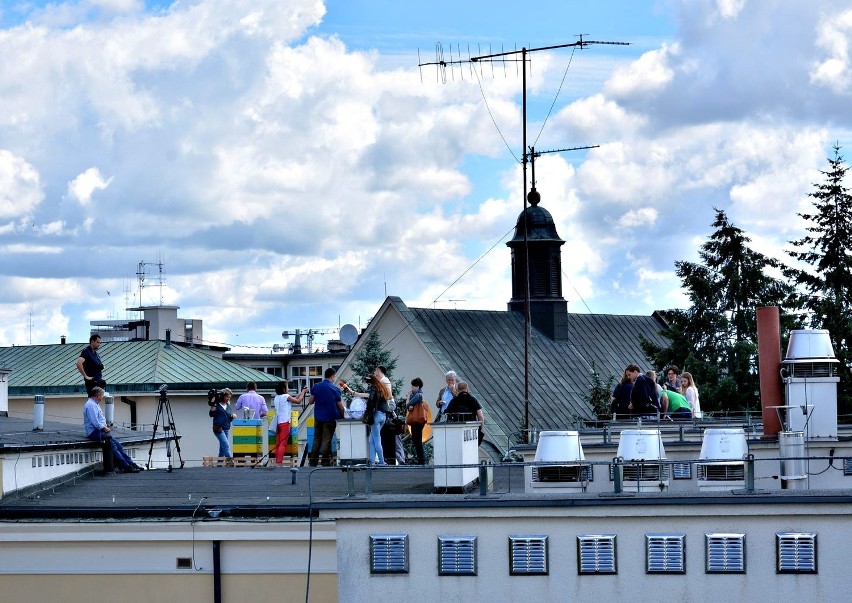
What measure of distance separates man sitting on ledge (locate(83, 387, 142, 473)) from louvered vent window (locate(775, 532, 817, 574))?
1042 centimetres

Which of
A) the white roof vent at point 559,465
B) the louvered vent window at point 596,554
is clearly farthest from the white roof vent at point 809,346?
the louvered vent window at point 596,554

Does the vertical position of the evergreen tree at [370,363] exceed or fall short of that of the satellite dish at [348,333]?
it falls short

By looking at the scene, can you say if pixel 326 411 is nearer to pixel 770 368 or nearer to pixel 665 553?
pixel 770 368

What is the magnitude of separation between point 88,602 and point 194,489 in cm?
234

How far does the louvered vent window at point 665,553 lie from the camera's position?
18.1m

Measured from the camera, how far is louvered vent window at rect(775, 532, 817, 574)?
17.8 meters

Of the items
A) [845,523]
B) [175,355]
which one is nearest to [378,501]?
[845,523]

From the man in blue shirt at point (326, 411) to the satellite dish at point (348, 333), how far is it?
27709 mm

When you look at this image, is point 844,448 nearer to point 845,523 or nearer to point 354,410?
point 845,523

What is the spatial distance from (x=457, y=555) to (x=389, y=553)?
790 millimetres

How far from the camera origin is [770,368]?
2225 centimetres

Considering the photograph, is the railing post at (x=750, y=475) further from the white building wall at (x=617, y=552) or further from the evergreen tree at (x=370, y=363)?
the evergreen tree at (x=370, y=363)

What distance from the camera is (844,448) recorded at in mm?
21062

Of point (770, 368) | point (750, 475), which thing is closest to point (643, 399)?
point (770, 368)
